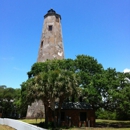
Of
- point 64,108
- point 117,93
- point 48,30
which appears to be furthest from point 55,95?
point 48,30

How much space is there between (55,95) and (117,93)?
294 inches

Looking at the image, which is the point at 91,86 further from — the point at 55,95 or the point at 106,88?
the point at 55,95

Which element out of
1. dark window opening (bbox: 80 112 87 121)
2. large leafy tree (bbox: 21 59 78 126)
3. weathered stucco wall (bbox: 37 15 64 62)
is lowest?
dark window opening (bbox: 80 112 87 121)

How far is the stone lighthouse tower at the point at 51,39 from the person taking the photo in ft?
118

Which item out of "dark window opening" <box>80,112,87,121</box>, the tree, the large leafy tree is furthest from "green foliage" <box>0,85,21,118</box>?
the large leafy tree

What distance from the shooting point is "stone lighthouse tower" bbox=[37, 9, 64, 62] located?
118 ft

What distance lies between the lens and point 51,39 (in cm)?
3659

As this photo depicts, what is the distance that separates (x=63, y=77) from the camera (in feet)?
63.6

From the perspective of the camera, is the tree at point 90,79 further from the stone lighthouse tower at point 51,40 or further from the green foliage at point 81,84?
the stone lighthouse tower at point 51,40

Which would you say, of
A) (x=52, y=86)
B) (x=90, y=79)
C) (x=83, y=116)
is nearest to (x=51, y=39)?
(x=90, y=79)

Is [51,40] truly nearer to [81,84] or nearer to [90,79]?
[81,84]

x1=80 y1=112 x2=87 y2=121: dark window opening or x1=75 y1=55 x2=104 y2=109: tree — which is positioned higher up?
x1=75 y1=55 x2=104 y2=109: tree

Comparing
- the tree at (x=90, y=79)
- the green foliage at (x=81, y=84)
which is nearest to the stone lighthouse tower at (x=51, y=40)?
the green foliage at (x=81, y=84)

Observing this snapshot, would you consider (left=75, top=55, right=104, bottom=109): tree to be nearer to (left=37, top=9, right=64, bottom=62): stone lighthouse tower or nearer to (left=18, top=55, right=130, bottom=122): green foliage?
(left=18, top=55, right=130, bottom=122): green foliage
